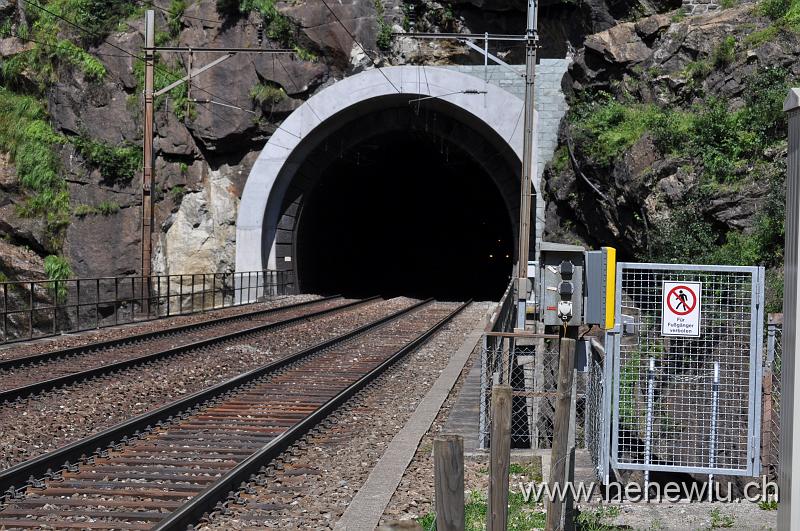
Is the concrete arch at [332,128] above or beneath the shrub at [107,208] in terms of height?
above

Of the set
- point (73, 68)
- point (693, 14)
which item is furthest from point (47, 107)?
point (693, 14)

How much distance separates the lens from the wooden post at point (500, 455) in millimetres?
4000

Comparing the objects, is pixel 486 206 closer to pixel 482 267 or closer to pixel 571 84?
pixel 482 267

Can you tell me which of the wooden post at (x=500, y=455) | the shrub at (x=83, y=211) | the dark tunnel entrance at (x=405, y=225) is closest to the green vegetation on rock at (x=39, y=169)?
the shrub at (x=83, y=211)

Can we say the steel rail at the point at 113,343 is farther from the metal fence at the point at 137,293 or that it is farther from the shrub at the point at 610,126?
the shrub at the point at 610,126

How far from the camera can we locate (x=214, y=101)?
97.1 ft

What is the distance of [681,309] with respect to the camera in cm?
761

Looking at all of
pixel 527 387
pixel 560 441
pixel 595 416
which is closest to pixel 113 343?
pixel 527 387

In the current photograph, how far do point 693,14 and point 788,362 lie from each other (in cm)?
2352

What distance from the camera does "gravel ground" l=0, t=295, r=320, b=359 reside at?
50.4 feet

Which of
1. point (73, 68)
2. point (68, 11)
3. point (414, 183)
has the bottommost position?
point (414, 183)

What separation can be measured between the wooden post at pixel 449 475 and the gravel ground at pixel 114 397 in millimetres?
5452

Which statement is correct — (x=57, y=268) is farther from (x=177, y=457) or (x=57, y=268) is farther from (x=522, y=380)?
(x=177, y=457)

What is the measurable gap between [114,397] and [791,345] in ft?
27.4
